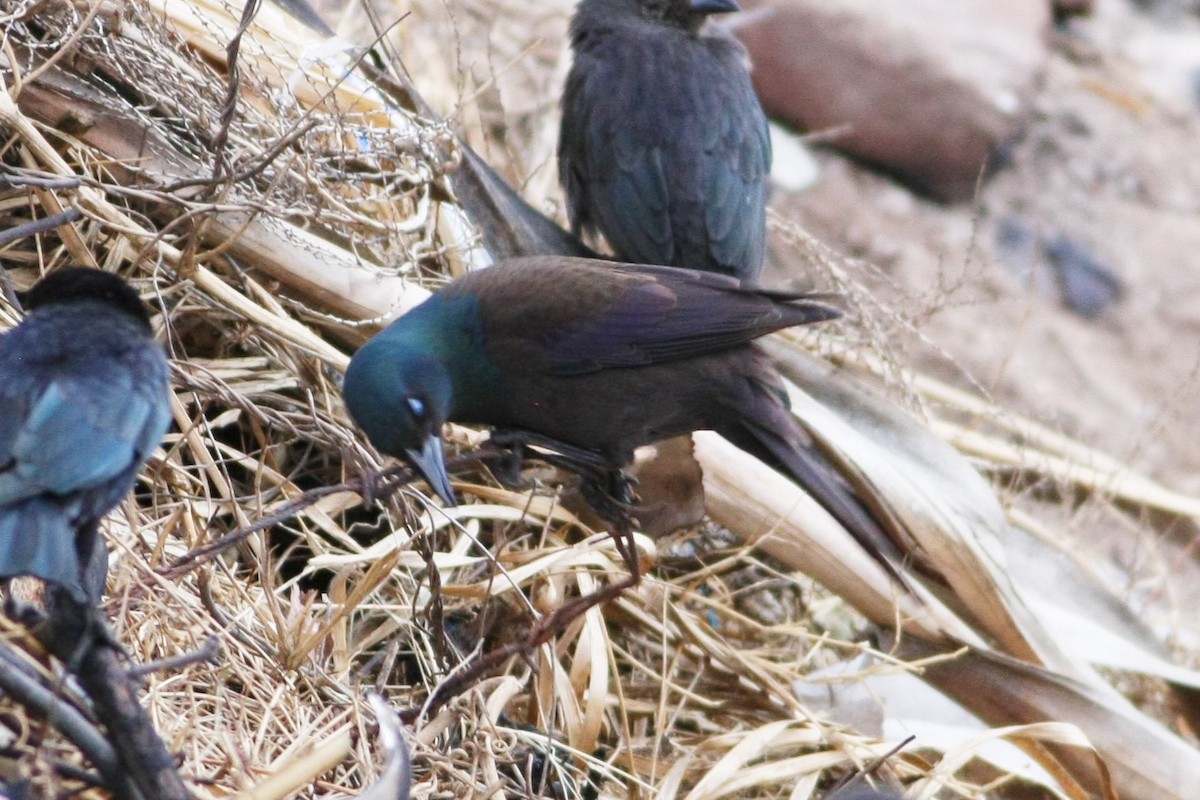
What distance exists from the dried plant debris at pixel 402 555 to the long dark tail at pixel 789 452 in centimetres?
24

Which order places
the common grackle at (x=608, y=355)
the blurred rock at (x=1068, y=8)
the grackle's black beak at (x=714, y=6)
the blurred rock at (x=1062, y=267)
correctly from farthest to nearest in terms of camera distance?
the blurred rock at (x=1068, y=8) → the blurred rock at (x=1062, y=267) → the grackle's black beak at (x=714, y=6) → the common grackle at (x=608, y=355)

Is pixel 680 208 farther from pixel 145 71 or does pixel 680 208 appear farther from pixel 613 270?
pixel 145 71

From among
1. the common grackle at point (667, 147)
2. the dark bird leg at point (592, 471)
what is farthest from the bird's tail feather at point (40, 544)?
the common grackle at point (667, 147)

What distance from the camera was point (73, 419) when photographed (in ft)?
6.95

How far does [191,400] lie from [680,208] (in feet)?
4.65

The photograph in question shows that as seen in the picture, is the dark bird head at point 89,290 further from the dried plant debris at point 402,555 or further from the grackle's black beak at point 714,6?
the grackle's black beak at point 714,6

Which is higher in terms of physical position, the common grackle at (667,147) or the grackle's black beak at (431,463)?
the common grackle at (667,147)

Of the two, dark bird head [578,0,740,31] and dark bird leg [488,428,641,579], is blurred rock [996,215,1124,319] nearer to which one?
dark bird head [578,0,740,31]

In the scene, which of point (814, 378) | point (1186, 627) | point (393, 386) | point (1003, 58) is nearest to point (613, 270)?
point (393, 386)

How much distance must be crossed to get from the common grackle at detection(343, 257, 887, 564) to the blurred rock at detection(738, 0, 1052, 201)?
412cm

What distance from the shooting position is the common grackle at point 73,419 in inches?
77.9

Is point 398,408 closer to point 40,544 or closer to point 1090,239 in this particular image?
point 40,544

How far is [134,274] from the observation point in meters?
3.32

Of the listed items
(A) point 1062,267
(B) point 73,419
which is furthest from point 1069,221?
(B) point 73,419
